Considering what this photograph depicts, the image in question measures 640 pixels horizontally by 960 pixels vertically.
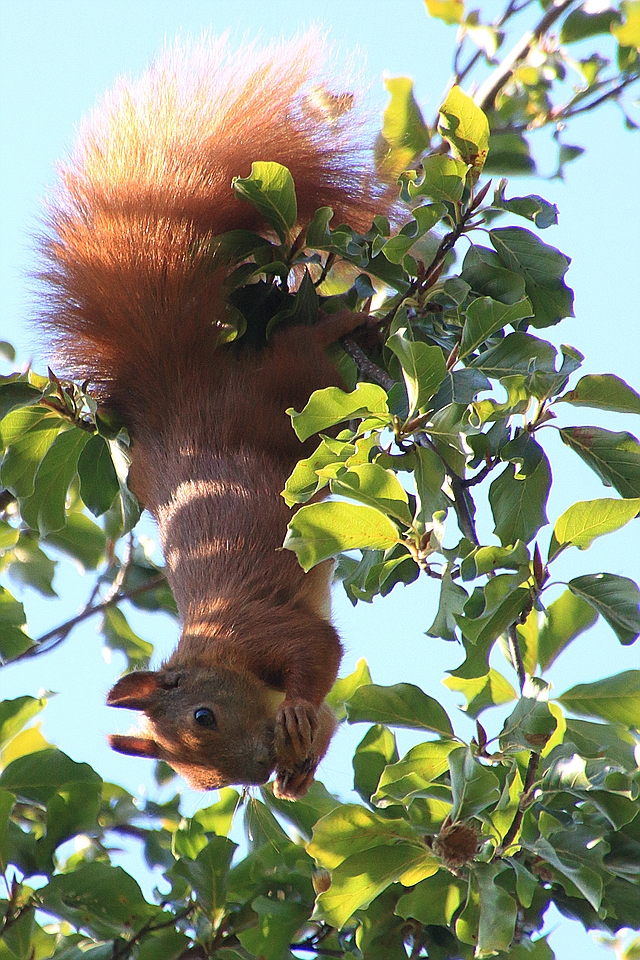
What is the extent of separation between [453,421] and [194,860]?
1134 mm

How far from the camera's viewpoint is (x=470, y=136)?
1919 millimetres

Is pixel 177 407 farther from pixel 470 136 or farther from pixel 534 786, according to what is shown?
pixel 534 786

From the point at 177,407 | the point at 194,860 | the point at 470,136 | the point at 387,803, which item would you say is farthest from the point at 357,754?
the point at 470,136

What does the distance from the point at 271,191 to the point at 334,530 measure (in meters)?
1.02

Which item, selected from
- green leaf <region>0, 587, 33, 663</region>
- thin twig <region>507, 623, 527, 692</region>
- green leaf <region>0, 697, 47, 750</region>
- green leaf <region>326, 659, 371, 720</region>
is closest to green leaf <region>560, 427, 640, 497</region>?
thin twig <region>507, 623, 527, 692</region>

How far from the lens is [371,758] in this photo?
223 centimetres

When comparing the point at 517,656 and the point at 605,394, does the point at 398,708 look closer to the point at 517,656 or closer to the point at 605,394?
the point at 517,656

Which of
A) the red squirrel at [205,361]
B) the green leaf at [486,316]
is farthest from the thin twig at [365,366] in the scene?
the green leaf at [486,316]

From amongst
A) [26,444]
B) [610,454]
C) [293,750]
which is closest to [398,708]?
[293,750]

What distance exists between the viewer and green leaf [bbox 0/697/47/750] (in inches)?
92.2

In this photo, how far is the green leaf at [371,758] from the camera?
222 cm

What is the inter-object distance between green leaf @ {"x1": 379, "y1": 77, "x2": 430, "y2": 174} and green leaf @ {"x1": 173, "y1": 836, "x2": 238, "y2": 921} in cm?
158

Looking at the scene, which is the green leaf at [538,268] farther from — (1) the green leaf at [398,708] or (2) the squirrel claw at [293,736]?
(2) the squirrel claw at [293,736]

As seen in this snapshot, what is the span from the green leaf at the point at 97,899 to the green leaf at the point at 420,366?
3.89ft
